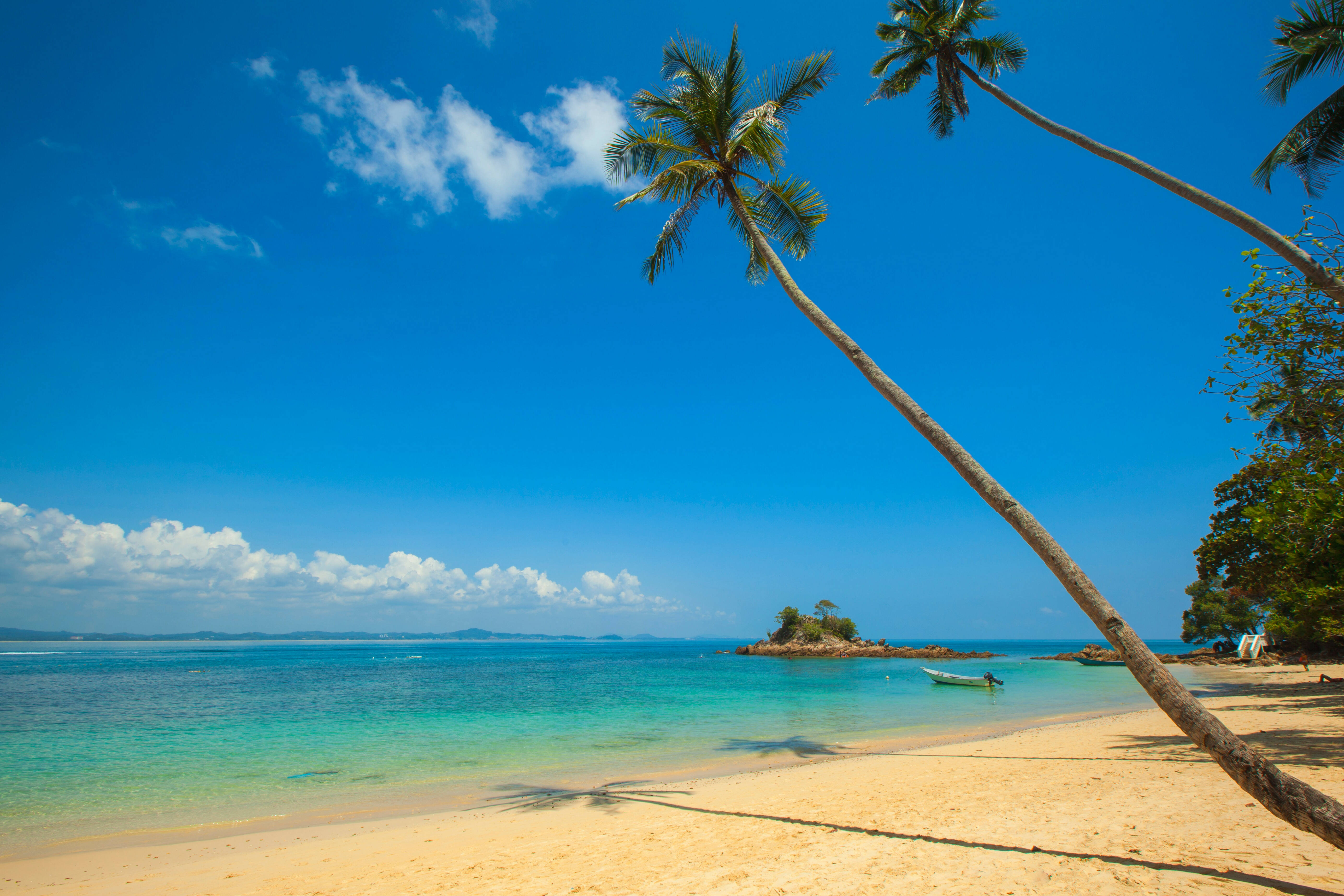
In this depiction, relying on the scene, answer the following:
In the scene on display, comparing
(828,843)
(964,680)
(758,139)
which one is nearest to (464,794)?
(828,843)

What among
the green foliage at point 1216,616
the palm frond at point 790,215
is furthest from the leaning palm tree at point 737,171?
the green foliage at point 1216,616

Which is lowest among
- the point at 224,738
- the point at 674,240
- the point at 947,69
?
the point at 224,738

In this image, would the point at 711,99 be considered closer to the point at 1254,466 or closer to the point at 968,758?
the point at 1254,466

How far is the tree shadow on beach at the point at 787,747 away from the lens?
14.9 metres

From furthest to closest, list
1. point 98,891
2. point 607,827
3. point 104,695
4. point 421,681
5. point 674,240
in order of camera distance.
Result: 1. point 421,681
2. point 104,695
3. point 674,240
4. point 607,827
5. point 98,891

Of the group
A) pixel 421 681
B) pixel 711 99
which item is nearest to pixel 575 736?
pixel 711 99

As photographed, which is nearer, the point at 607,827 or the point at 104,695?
the point at 607,827

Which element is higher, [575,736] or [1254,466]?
[1254,466]

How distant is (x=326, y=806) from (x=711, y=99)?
15.1 m

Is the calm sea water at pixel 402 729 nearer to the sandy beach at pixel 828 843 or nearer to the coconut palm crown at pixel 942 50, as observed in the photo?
the sandy beach at pixel 828 843

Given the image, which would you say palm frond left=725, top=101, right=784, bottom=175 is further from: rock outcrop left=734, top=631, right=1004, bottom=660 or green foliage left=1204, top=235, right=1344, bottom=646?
rock outcrop left=734, top=631, right=1004, bottom=660

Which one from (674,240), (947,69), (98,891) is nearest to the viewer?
(98,891)

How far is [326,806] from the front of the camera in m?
10.8

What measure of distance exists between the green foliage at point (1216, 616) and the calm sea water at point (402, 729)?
12288mm
